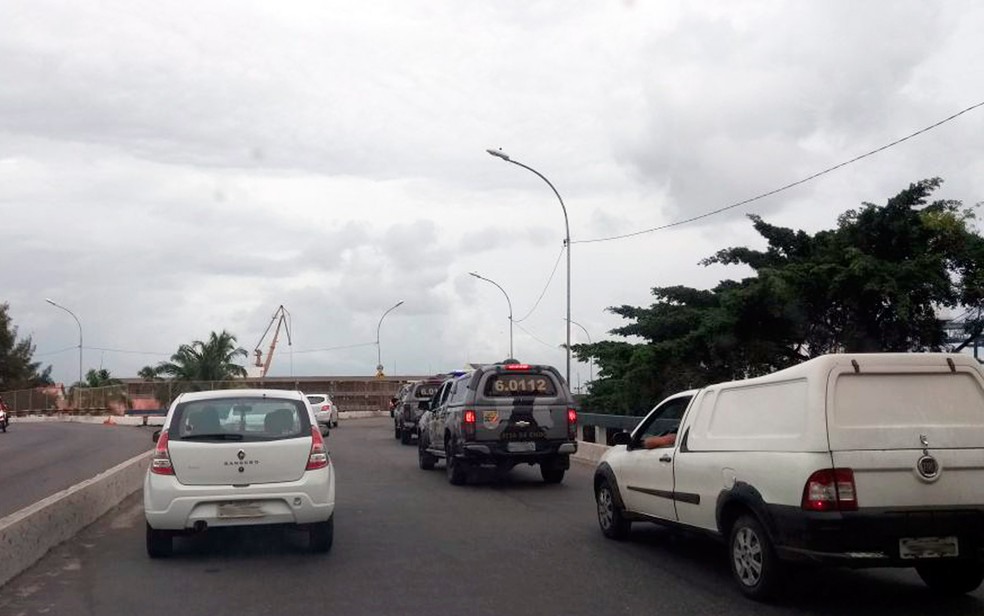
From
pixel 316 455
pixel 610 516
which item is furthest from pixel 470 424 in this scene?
pixel 316 455

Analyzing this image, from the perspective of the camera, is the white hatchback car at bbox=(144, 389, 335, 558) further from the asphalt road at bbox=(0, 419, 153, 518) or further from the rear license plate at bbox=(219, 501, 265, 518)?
the asphalt road at bbox=(0, 419, 153, 518)

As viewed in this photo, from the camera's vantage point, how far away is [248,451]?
31.2 feet

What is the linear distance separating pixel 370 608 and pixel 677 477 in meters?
3.02

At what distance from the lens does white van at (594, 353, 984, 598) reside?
6.90 meters

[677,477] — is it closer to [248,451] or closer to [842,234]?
[248,451]

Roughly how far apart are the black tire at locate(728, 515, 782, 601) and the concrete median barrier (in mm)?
5983

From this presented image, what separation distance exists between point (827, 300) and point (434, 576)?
18705mm

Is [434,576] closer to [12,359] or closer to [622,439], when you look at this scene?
[622,439]

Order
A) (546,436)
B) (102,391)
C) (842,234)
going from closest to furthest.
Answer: (546,436), (842,234), (102,391)

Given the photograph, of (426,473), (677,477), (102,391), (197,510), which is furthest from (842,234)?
(102,391)

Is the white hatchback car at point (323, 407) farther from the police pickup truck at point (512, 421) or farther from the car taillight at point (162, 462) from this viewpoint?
the car taillight at point (162, 462)

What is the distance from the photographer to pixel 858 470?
6.91 metres

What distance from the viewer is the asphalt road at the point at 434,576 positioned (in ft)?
24.7

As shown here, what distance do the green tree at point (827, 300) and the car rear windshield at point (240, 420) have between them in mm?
16673
